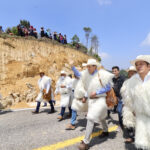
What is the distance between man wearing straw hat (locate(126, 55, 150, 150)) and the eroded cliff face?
31.7 feet

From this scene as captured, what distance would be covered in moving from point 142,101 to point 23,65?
12.6m

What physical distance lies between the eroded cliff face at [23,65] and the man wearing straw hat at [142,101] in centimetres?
967

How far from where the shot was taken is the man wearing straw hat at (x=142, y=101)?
2139 millimetres

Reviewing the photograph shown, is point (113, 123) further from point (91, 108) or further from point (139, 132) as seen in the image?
point (139, 132)

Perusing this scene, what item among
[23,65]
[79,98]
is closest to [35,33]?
[23,65]

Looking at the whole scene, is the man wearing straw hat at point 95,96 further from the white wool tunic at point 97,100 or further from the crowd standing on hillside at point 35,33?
the crowd standing on hillside at point 35,33

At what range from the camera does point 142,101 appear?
2.19 metres

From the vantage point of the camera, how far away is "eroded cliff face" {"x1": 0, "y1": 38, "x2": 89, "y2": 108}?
11.9 meters

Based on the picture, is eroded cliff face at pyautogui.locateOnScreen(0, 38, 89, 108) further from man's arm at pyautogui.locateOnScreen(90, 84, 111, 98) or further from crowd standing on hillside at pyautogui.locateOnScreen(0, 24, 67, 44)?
man's arm at pyautogui.locateOnScreen(90, 84, 111, 98)

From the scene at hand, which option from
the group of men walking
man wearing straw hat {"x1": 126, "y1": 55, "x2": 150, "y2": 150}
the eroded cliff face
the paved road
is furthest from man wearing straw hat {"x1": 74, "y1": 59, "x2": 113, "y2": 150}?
the eroded cliff face

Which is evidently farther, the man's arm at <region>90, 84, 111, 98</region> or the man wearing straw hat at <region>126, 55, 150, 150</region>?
the man's arm at <region>90, 84, 111, 98</region>

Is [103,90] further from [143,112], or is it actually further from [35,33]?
[35,33]

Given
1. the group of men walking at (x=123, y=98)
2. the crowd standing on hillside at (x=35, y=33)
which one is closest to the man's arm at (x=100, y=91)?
the group of men walking at (x=123, y=98)

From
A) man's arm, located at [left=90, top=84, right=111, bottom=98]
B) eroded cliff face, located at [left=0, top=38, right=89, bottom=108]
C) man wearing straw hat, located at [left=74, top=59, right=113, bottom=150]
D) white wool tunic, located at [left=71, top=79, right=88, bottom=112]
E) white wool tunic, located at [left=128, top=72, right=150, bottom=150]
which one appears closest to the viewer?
white wool tunic, located at [left=128, top=72, right=150, bottom=150]
